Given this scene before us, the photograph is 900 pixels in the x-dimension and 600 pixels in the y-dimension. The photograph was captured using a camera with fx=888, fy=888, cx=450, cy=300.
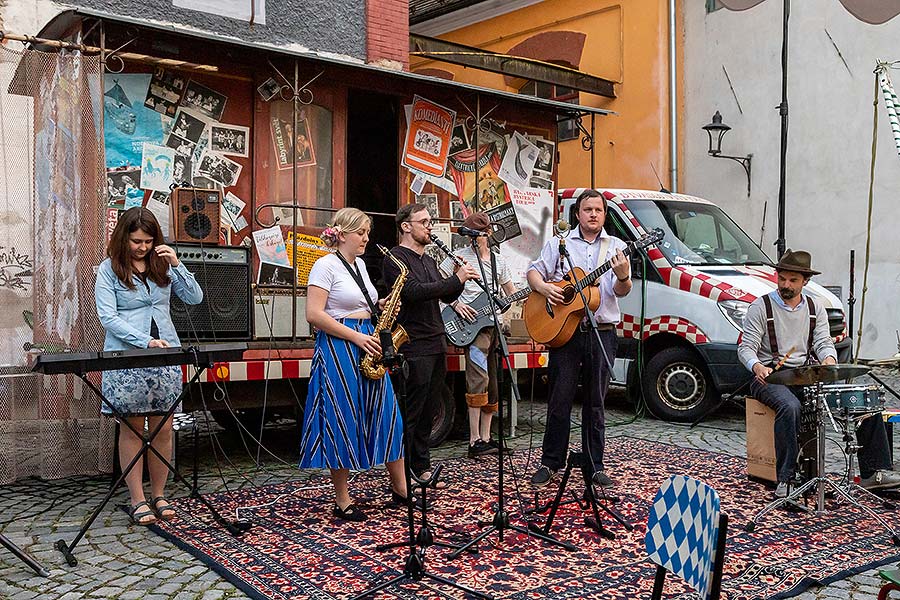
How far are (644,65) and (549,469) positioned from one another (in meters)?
10.4

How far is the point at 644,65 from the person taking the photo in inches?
585

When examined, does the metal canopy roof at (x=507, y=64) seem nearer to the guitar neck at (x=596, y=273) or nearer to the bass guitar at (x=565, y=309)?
the bass guitar at (x=565, y=309)

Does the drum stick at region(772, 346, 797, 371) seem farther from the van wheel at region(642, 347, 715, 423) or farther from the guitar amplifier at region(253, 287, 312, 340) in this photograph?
the guitar amplifier at region(253, 287, 312, 340)

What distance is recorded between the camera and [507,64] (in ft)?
44.2

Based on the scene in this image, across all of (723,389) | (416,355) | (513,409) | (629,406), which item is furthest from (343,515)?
(629,406)

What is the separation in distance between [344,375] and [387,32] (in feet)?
19.0

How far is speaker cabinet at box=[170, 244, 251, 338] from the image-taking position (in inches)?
258

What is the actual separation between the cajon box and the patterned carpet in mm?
119

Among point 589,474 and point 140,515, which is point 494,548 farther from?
point 140,515

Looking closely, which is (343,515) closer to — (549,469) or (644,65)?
(549,469)

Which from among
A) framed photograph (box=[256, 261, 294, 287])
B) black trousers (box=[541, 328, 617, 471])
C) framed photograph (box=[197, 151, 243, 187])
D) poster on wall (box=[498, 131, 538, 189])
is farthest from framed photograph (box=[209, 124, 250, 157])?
black trousers (box=[541, 328, 617, 471])

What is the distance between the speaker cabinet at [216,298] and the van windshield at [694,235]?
4560 millimetres

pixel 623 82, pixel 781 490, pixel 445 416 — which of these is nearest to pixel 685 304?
pixel 445 416

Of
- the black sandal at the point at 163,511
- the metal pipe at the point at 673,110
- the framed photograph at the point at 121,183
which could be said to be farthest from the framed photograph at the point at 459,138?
the metal pipe at the point at 673,110
